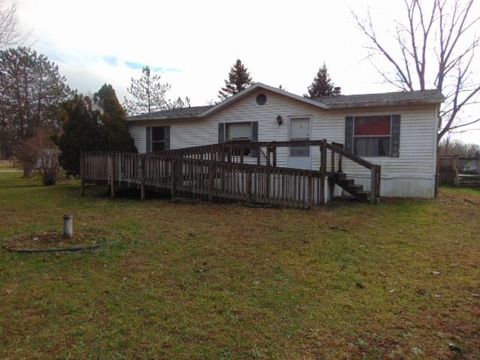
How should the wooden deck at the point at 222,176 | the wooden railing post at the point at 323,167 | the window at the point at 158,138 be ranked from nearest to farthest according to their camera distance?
the wooden deck at the point at 222,176 < the wooden railing post at the point at 323,167 < the window at the point at 158,138

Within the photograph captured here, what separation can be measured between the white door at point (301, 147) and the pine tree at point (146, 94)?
97.0 ft

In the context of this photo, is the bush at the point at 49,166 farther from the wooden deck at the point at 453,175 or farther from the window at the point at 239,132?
the wooden deck at the point at 453,175

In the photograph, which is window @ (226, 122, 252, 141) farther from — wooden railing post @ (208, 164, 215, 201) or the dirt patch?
the dirt patch

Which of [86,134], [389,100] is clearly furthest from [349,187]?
[86,134]

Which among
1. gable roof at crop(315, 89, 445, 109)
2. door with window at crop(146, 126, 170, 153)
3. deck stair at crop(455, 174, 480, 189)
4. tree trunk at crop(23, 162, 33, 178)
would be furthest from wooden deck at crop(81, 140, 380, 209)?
tree trunk at crop(23, 162, 33, 178)

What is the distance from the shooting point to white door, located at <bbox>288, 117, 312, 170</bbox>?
44.0 ft

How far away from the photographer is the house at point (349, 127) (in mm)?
11656

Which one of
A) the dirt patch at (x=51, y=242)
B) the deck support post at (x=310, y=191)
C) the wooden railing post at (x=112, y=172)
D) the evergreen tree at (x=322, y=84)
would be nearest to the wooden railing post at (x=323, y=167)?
the deck support post at (x=310, y=191)

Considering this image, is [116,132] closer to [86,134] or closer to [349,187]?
[86,134]

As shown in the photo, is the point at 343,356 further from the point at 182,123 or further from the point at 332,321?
the point at 182,123

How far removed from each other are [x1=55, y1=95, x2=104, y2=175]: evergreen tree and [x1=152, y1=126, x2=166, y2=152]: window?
7.03ft

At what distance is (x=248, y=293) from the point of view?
395 cm

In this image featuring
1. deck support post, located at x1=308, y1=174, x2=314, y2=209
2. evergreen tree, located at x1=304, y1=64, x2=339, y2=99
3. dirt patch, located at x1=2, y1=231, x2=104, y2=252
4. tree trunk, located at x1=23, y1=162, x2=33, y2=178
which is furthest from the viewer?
evergreen tree, located at x1=304, y1=64, x2=339, y2=99

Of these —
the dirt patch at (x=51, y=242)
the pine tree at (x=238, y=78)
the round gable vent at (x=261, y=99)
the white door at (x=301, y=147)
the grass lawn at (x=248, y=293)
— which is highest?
the pine tree at (x=238, y=78)
